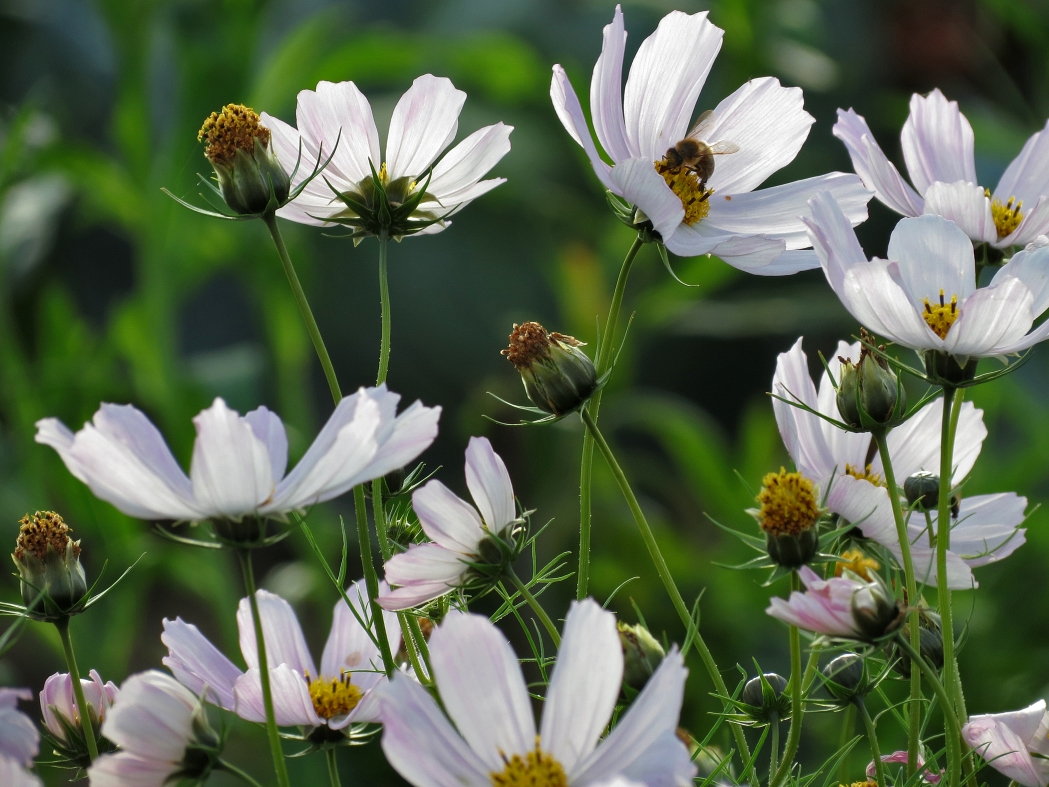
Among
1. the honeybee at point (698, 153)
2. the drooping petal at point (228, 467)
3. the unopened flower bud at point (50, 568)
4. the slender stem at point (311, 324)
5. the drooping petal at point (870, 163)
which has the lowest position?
the unopened flower bud at point (50, 568)

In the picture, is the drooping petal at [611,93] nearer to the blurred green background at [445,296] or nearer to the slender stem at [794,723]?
the slender stem at [794,723]

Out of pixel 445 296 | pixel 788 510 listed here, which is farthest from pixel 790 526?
pixel 445 296

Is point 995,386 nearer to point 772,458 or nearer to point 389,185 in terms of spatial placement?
point 772,458

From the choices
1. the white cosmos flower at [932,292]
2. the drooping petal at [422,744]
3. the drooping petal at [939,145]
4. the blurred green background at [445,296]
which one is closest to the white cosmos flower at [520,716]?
the drooping petal at [422,744]

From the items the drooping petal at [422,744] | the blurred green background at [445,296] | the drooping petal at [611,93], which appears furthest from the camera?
the blurred green background at [445,296]

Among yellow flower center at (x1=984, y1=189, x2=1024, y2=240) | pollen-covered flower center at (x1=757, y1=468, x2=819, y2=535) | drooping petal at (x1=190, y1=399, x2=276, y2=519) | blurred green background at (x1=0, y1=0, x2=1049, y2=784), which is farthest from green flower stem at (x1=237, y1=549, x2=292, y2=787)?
blurred green background at (x1=0, y1=0, x2=1049, y2=784)

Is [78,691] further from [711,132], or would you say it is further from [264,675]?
[711,132]

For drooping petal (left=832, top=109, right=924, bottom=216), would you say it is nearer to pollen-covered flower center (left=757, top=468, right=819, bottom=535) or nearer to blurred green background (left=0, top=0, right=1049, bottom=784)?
pollen-covered flower center (left=757, top=468, right=819, bottom=535)
